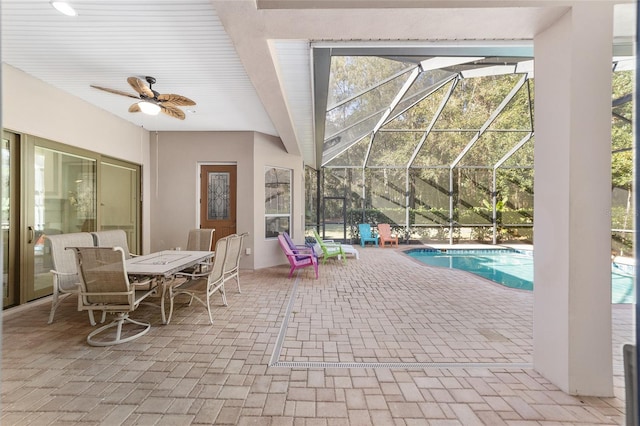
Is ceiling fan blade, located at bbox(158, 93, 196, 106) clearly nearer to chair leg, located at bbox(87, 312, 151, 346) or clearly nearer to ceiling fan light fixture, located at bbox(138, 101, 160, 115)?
ceiling fan light fixture, located at bbox(138, 101, 160, 115)

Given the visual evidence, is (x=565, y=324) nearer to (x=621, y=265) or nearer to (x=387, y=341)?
(x=387, y=341)

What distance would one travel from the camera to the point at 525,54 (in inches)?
176

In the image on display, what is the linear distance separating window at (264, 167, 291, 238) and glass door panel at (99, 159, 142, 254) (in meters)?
2.58

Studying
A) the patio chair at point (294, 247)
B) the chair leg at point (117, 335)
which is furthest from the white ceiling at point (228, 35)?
the chair leg at point (117, 335)

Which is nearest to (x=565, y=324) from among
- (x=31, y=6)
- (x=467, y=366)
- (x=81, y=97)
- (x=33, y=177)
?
(x=467, y=366)

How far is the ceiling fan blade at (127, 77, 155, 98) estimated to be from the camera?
3404 mm

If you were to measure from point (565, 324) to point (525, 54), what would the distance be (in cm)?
384

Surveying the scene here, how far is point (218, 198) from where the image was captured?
6793 mm

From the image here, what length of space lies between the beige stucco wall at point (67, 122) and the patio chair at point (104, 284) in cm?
243

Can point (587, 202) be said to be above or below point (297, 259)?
above

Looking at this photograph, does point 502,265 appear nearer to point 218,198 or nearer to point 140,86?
point 218,198

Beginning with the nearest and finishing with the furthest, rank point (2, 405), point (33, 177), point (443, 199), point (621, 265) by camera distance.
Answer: point (2, 405), point (33, 177), point (621, 265), point (443, 199)

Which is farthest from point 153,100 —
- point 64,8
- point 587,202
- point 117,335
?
point 587,202

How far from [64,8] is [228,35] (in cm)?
141
